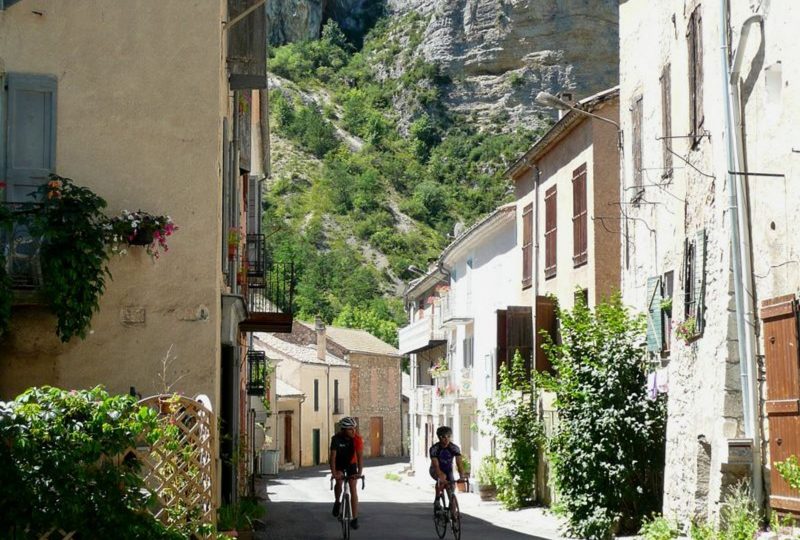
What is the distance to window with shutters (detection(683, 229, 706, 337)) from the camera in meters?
13.8

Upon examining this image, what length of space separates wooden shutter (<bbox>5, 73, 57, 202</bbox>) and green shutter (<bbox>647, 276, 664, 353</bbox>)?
865 centimetres

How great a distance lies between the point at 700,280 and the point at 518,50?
112934 mm

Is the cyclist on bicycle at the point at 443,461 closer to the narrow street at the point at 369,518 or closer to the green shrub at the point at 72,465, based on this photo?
the narrow street at the point at 369,518

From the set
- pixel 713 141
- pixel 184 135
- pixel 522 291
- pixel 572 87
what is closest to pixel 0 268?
pixel 184 135

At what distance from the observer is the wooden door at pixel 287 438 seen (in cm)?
6069

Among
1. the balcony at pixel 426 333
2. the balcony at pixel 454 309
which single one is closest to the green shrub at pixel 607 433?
the balcony at pixel 454 309

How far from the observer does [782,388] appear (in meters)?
11.3

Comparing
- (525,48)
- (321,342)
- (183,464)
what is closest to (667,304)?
(183,464)

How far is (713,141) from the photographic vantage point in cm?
1331

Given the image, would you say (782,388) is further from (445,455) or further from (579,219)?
(579,219)

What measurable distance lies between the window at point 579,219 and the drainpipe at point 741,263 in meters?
10.8

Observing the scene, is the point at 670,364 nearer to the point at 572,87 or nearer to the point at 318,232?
the point at 318,232

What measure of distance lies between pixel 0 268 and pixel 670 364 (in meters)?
8.53

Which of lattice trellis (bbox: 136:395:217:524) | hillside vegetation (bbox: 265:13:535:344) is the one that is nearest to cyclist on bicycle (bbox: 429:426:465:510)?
lattice trellis (bbox: 136:395:217:524)
